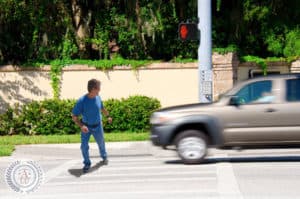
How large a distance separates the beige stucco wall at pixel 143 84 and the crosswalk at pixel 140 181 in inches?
335

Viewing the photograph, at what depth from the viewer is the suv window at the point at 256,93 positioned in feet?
45.4

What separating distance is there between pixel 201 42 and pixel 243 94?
192 inches

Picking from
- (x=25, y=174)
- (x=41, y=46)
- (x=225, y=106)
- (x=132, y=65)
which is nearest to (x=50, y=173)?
(x=225, y=106)

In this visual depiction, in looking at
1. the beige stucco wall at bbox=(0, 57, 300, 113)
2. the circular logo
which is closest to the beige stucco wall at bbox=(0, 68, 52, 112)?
the beige stucco wall at bbox=(0, 57, 300, 113)

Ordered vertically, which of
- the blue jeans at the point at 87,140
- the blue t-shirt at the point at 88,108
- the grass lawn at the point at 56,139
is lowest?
the grass lawn at the point at 56,139

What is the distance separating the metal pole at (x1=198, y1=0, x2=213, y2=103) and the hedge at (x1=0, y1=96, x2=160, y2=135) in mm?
4984

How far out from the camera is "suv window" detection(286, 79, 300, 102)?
13773 millimetres

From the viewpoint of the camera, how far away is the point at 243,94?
549 inches

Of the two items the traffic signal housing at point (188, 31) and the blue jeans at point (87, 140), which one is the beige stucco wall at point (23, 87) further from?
the blue jeans at point (87, 140)

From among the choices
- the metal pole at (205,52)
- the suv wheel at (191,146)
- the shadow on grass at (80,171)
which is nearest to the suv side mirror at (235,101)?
the suv wheel at (191,146)

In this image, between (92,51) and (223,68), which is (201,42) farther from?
(92,51)

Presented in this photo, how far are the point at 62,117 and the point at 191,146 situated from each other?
32.0 ft

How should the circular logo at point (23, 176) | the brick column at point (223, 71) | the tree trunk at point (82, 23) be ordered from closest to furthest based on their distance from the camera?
the circular logo at point (23, 176) < the brick column at point (223, 71) < the tree trunk at point (82, 23)

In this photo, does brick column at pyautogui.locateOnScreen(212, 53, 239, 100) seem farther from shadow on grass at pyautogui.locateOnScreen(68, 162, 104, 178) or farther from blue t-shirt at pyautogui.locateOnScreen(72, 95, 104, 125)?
blue t-shirt at pyautogui.locateOnScreen(72, 95, 104, 125)
